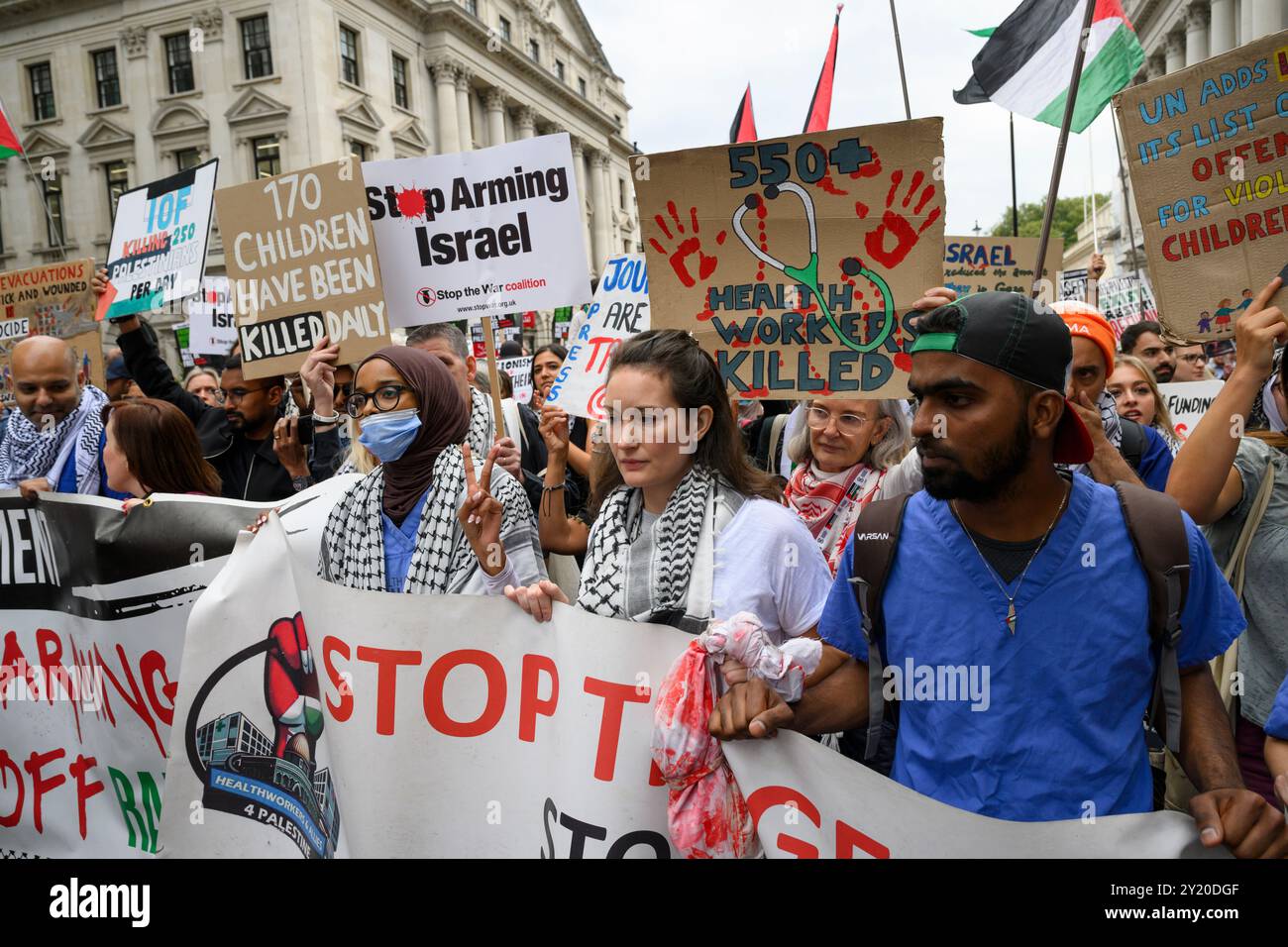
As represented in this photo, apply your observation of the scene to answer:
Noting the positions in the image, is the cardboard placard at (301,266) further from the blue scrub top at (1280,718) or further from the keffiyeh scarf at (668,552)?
the blue scrub top at (1280,718)

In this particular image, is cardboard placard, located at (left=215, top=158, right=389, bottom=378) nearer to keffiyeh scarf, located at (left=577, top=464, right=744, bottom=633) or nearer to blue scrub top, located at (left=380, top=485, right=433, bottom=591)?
blue scrub top, located at (left=380, top=485, right=433, bottom=591)

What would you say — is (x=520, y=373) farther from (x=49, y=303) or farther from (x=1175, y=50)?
(x=1175, y=50)

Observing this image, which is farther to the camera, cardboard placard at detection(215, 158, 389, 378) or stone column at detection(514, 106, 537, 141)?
stone column at detection(514, 106, 537, 141)

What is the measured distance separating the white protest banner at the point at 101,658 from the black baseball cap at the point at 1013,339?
83.6 inches

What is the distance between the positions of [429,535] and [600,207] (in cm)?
4969

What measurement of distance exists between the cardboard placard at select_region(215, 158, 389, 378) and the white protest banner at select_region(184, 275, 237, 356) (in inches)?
280

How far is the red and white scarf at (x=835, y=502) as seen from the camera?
3074mm

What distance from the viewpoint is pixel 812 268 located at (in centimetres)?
305

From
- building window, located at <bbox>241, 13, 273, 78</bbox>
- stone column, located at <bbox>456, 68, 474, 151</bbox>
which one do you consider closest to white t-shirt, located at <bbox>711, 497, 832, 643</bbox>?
building window, located at <bbox>241, 13, 273, 78</bbox>

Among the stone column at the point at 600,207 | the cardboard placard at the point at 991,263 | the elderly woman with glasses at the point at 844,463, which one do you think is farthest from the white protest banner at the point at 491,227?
the stone column at the point at 600,207

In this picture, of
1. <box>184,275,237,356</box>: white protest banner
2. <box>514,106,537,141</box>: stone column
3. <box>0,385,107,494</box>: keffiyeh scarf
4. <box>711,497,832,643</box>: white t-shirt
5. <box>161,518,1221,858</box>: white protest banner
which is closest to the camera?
<box>161,518,1221,858</box>: white protest banner

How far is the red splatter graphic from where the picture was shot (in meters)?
3.94
